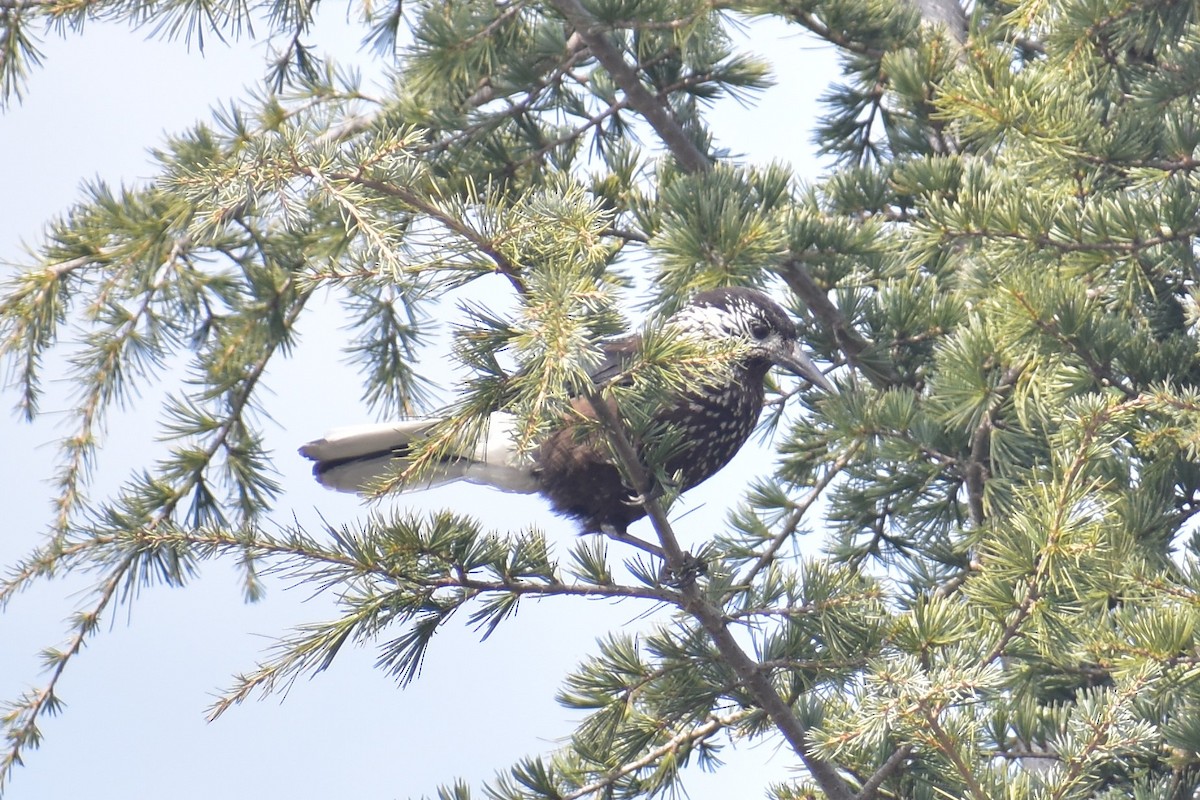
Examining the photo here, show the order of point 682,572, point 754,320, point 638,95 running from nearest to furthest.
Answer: point 682,572
point 638,95
point 754,320

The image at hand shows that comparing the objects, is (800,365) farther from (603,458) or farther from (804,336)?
(603,458)

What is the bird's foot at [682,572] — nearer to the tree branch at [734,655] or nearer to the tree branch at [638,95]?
the tree branch at [734,655]

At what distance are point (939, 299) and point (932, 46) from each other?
66 centimetres

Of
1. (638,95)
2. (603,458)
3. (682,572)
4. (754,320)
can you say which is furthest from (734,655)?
(638,95)

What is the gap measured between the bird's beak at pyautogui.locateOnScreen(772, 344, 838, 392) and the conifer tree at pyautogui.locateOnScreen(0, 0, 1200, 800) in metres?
0.09

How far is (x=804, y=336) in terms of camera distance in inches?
137

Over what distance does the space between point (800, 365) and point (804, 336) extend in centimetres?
11

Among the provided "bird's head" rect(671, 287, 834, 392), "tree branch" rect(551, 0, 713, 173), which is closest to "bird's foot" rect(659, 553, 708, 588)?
"tree branch" rect(551, 0, 713, 173)

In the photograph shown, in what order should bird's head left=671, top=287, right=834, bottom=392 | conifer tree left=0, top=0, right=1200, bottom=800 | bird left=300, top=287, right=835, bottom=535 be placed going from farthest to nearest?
bird's head left=671, top=287, right=834, bottom=392, bird left=300, top=287, right=835, bottom=535, conifer tree left=0, top=0, right=1200, bottom=800

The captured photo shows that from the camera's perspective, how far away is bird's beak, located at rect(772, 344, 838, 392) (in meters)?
3.39

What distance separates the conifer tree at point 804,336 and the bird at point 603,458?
5.4 inches

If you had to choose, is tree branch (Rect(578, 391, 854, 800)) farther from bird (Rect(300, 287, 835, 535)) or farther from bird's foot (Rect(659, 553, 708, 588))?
bird (Rect(300, 287, 835, 535))

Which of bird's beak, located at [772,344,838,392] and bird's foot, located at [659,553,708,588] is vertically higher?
bird's beak, located at [772,344,838,392]

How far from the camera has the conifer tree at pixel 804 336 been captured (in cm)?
182
